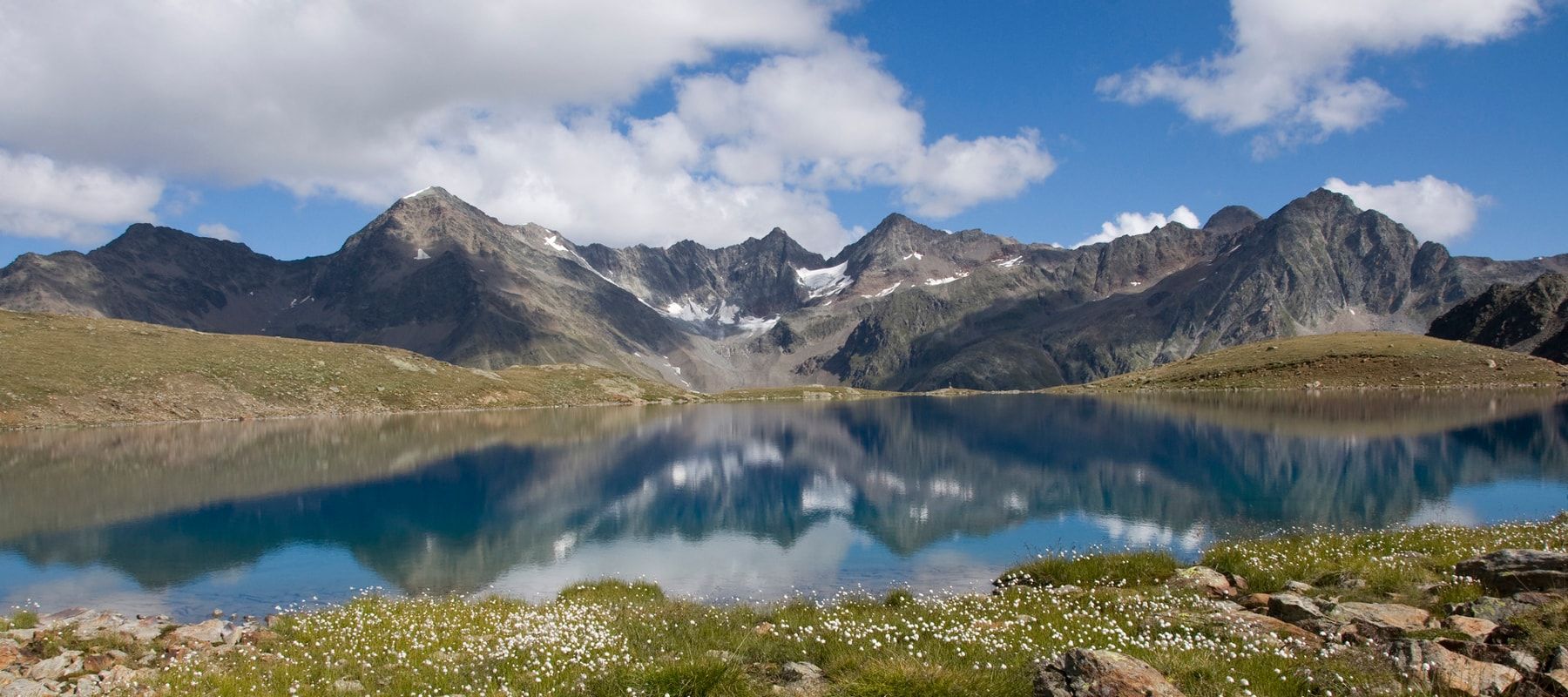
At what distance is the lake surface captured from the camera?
3366 centimetres

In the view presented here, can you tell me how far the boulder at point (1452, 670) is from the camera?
8.87 metres

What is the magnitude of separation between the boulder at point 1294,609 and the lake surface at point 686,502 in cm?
1406

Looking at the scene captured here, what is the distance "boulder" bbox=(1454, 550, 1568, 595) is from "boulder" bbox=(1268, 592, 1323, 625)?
3.60m

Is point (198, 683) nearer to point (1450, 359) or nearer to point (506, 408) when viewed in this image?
point (506, 408)

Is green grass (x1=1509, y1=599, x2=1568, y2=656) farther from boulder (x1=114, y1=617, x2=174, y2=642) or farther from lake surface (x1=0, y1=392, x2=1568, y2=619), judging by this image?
boulder (x1=114, y1=617, x2=174, y2=642)

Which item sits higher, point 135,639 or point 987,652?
point 987,652

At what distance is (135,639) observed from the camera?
18.8 m

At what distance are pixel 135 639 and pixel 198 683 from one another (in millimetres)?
8607

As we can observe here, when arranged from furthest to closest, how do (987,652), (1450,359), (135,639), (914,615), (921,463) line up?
1. (1450,359)
2. (921,463)
3. (135,639)
4. (914,615)
5. (987,652)

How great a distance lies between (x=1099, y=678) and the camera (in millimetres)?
9664

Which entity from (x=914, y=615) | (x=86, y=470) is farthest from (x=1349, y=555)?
(x=86, y=470)

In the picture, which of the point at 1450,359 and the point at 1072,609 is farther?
the point at 1450,359

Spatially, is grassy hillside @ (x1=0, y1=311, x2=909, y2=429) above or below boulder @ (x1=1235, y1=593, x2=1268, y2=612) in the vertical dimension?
above

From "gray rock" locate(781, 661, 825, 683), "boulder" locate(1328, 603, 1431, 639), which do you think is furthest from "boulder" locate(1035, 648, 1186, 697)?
"boulder" locate(1328, 603, 1431, 639)
